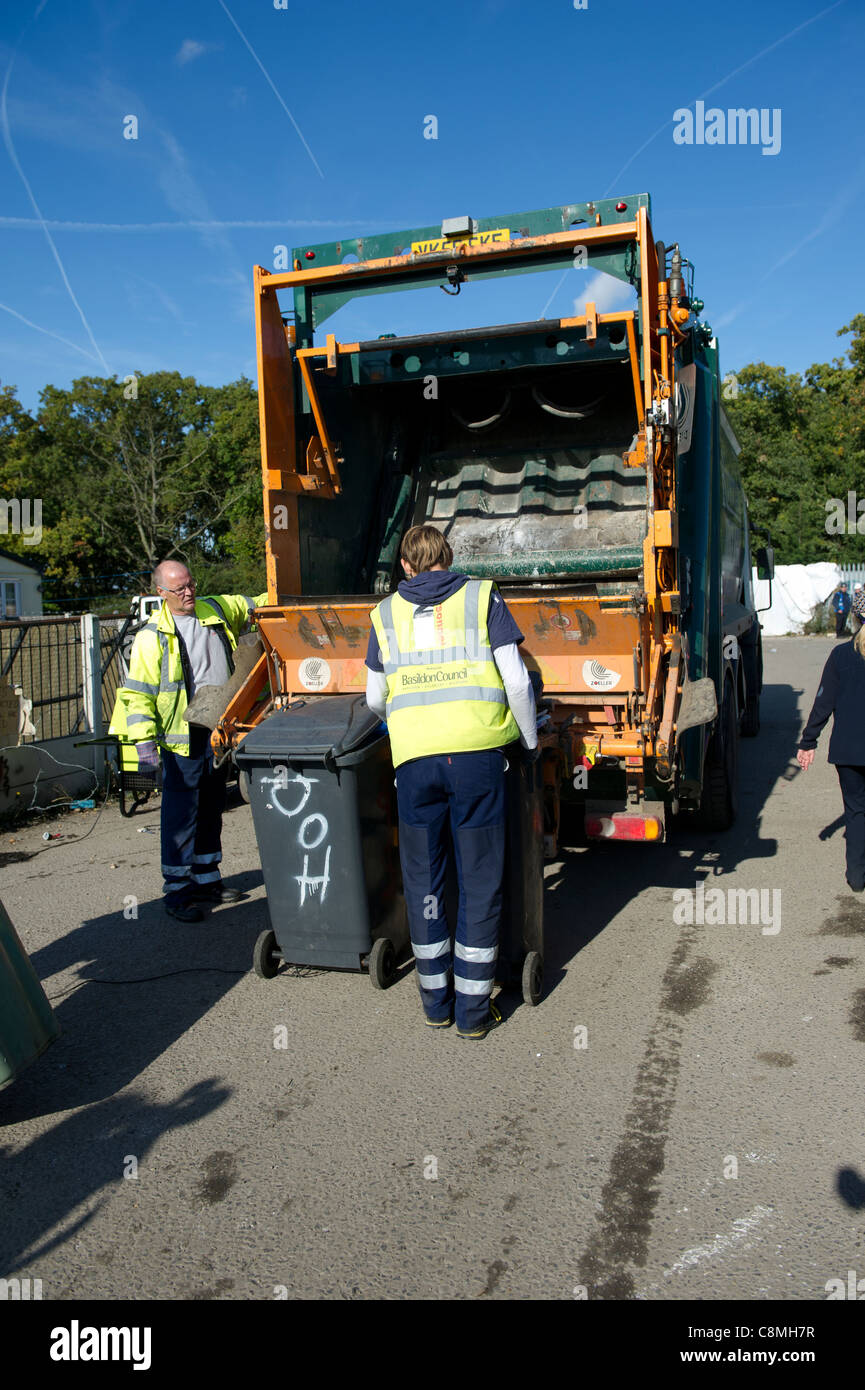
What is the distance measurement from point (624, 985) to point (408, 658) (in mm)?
1638

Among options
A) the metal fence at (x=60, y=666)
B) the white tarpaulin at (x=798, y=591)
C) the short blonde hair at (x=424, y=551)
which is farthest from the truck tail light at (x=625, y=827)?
the white tarpaulin at (x=798, y=591)

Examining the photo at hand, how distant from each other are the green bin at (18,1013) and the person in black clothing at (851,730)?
3790 mm

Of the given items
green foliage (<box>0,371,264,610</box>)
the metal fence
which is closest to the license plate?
the metal fence

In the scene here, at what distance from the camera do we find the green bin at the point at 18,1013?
2.96m

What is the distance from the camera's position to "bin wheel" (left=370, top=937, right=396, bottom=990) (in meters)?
3.93

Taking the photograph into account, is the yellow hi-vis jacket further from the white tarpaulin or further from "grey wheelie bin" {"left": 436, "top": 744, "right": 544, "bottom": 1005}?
the white tarpaulin

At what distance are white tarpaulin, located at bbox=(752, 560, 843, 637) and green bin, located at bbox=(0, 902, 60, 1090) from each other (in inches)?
1085

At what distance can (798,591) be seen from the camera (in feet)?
95.1

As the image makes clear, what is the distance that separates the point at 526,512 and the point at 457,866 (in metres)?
3.25

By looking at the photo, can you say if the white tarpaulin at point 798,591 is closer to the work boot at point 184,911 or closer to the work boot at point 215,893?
the work boot at point 215,893

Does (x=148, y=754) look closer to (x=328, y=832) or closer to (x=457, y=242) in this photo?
(x=328, y=832)

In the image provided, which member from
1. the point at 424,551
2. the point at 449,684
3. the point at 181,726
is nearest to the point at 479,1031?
the point at 449,684
